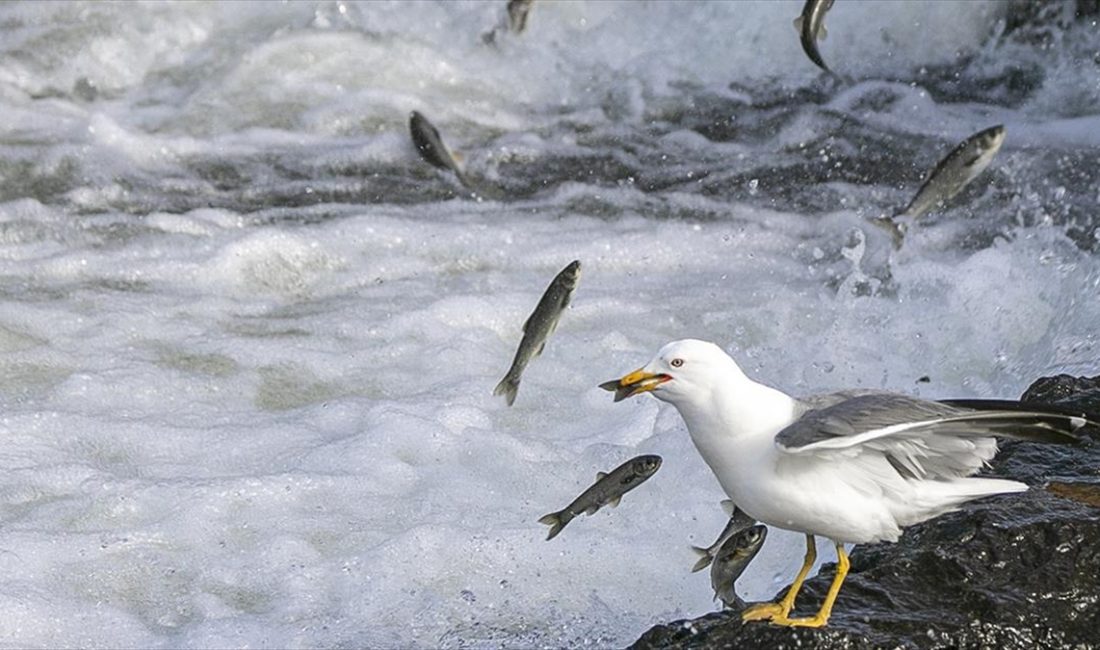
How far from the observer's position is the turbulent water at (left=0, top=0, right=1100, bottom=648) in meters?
4.52

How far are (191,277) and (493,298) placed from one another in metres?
1.32

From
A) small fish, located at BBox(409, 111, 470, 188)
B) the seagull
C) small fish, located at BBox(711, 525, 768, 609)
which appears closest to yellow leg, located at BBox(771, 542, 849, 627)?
the seagull

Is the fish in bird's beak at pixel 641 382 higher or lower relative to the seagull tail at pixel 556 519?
higher

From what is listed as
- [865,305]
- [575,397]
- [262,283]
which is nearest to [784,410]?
[575,397]

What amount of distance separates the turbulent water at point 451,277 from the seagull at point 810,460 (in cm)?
94

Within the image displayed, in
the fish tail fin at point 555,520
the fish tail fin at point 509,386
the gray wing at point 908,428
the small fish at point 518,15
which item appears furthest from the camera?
the small fish at point 518,15

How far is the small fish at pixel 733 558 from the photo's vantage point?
3525 millimetres

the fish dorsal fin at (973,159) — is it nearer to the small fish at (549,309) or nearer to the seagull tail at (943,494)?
the small fish at (549,309)

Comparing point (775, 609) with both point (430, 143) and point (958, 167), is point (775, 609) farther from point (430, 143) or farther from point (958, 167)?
point (430, 143)

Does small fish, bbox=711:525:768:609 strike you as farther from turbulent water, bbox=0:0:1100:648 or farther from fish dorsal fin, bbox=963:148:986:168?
fish dorsal fin, bbox=963:148:986:168

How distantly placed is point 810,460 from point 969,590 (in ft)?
1.63

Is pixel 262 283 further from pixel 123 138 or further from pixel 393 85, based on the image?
pixel 393 85

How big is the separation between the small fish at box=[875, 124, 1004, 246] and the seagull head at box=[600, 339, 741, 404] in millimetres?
3012

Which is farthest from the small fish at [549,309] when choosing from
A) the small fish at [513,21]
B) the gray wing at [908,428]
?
the small fish at [513,21]
